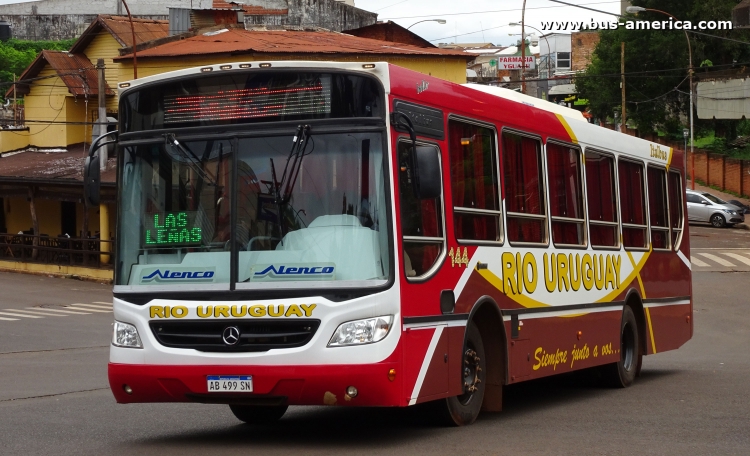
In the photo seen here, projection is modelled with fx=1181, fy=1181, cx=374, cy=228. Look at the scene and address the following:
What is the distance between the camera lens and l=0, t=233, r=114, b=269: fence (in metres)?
41.0

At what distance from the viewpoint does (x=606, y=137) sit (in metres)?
13.7

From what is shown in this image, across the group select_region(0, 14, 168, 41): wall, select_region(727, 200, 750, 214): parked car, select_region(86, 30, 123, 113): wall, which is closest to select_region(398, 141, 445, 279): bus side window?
select_region(86, 30, 123, 113): wall

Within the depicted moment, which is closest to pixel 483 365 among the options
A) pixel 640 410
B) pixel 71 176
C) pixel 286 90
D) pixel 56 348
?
pixel 640 410

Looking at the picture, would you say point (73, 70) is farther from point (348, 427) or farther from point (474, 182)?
point (474, 182)

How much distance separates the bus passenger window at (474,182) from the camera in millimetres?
9703

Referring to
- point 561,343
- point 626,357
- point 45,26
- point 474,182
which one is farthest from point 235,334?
point 45,26

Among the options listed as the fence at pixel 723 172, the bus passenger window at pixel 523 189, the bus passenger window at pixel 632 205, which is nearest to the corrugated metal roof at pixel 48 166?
the bus passenger window at pixel 632 205

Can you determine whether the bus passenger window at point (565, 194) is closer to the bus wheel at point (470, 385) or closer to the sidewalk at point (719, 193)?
the bus wheel at point (470, 385)

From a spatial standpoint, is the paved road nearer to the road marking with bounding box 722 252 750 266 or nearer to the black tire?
the black tire

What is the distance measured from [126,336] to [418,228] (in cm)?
238

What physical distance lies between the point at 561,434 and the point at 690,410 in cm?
234

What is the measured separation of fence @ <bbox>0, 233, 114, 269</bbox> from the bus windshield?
31144mm

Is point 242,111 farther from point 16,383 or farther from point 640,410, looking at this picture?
point 16,383

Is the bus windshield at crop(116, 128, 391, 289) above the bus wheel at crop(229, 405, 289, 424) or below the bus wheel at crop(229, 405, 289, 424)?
above
